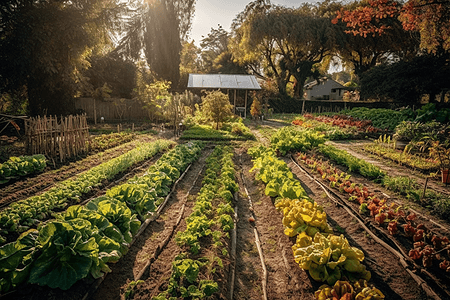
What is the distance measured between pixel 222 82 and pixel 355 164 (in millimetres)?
19554

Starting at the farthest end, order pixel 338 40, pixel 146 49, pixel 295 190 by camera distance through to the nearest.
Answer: pixel 338 40
pixel 146 49
pixel 295 190

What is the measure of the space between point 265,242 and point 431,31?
9331 mm

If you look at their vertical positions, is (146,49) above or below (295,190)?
above

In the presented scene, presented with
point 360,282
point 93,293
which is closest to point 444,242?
point 360,282

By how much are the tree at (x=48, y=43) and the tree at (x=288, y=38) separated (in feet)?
59.6

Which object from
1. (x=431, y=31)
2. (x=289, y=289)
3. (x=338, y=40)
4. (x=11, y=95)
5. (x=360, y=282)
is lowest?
(x=289, y=289)

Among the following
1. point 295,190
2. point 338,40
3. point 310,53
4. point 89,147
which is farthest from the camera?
point 310,53

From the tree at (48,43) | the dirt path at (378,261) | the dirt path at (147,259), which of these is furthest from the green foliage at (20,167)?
the tree at (48,43)

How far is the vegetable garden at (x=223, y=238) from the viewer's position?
2.87m

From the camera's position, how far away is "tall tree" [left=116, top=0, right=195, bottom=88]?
26.2 metres

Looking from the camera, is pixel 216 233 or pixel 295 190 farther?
pixel 295 190

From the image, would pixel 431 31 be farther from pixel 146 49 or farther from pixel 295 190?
pixel 146 49

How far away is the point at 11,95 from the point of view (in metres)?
14.1

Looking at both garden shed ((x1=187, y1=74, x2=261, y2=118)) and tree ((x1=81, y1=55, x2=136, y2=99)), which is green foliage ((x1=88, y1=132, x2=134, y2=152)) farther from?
garden shed ((x1=187, y1=74, x2=261, y2=118))
